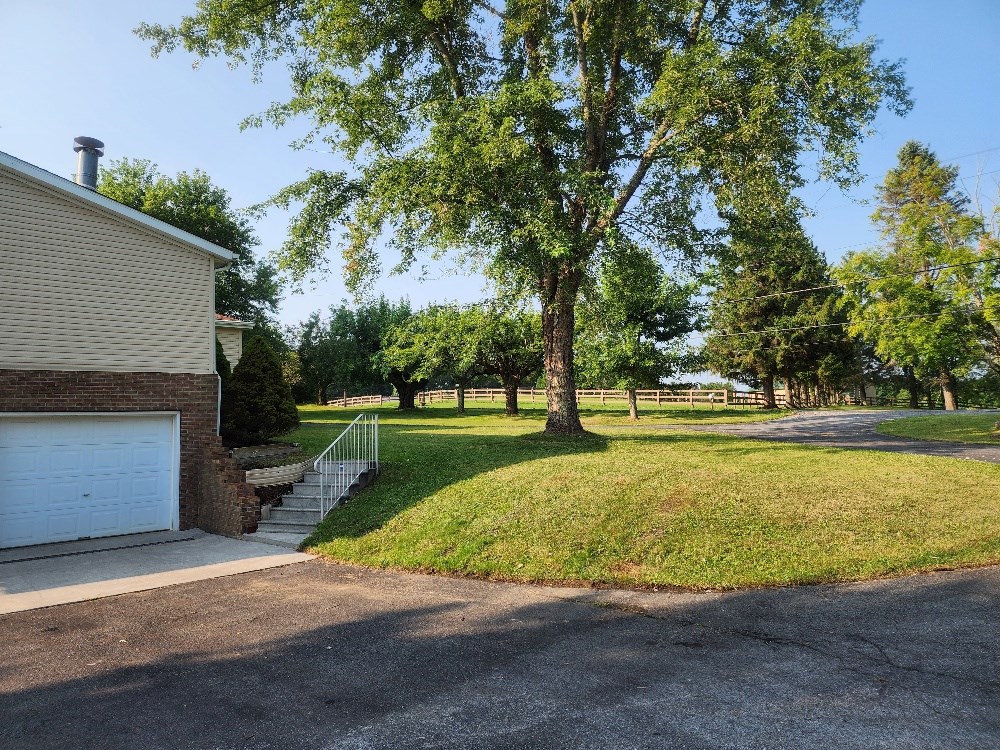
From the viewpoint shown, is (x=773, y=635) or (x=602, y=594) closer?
(x=773, y=635)

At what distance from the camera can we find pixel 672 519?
9.05 m

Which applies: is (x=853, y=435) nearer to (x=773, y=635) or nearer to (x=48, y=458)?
(x=773, y=635)

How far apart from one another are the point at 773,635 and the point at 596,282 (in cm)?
1245

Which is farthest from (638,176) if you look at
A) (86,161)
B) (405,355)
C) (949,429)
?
(405,355)

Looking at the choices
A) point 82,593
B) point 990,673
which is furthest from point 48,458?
point 990,673

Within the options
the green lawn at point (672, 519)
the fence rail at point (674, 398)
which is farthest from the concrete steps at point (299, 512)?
the fence rail at point (674, 398)

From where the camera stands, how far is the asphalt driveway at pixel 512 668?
4.05 metres

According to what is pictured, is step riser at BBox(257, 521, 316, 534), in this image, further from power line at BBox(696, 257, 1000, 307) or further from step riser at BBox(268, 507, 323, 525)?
power line at BBox(696, 257, 1000, 307)

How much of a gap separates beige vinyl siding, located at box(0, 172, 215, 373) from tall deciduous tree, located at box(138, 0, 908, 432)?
455 centimetres

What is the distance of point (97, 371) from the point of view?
426 inches

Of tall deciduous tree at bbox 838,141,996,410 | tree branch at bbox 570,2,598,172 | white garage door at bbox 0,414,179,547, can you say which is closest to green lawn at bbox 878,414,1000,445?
tall deciduous tree at bbox 838,141,996,410

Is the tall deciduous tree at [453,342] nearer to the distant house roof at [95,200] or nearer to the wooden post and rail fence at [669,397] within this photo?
the wooden post and rail fence at [669,397]

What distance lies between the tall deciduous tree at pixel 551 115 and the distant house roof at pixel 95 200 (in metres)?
4.15

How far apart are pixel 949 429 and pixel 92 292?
25.8 meters
